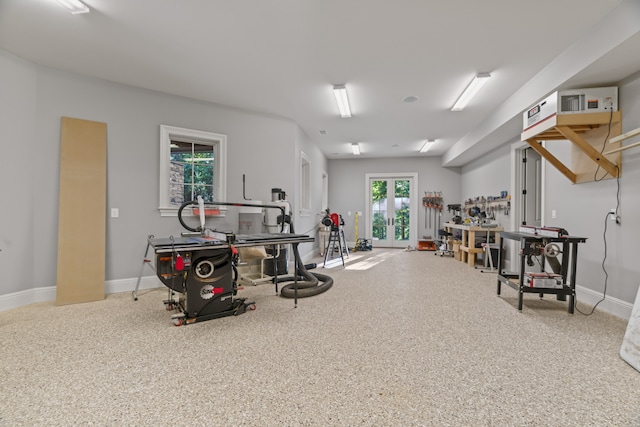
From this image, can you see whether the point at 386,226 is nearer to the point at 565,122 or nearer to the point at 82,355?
the point at 565,122

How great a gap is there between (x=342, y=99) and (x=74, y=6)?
10.6 feet

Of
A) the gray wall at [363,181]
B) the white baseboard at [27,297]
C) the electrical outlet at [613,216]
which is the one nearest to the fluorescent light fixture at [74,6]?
the white baseboard at [27,297]

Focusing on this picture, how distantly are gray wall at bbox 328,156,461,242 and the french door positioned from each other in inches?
7.7

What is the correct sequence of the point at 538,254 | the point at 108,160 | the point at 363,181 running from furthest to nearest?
the point at 363,181 < the point at 108,160 < the point at 538,254

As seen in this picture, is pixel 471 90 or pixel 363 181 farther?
pixel 363 181

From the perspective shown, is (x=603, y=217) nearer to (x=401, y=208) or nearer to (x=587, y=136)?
(x=587, y=136)

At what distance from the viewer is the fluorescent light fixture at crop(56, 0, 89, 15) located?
2.42m

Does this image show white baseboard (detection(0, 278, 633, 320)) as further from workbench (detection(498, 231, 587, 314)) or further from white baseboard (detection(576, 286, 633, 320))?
workbench (detection(498, 231, 587, 314))

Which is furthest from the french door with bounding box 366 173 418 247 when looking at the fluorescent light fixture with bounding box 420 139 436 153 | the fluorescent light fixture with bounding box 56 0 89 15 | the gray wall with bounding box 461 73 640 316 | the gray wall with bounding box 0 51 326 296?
the fluorescent light fixture with bounding box 56 0 89 15

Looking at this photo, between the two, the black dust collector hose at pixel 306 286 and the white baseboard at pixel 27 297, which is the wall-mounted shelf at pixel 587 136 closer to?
the black dust collector hose at pixel 306 286

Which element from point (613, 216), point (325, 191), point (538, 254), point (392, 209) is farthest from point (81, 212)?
point (392, 209)

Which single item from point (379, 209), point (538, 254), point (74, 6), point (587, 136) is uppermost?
point (74, 6)

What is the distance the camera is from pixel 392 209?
367 inches

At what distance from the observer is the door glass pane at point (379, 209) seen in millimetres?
9414
